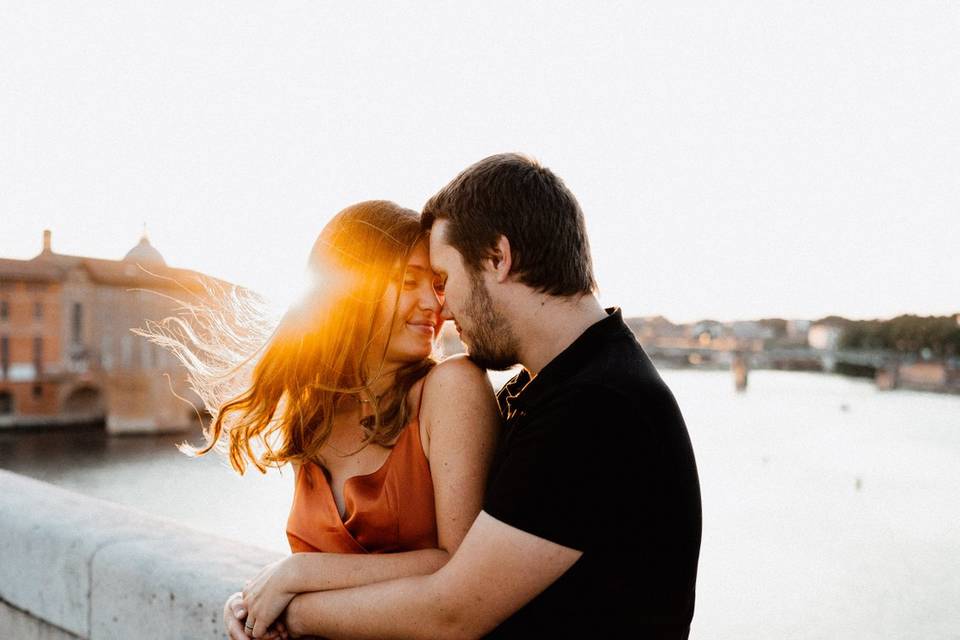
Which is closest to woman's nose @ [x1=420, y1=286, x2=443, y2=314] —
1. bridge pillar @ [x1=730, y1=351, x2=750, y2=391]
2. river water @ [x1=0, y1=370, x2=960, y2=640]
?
river water @ [x1=0, y1=370, x2=960, y2=640]

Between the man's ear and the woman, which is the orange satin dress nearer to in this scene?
the woman

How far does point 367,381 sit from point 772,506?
24.4m

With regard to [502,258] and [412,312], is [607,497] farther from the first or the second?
[412,312]

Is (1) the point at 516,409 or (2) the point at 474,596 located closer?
(2) the point at 474,596

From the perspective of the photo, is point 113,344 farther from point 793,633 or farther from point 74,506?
point 74,506

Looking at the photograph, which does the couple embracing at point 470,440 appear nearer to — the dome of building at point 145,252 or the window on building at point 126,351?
the window on building at point 126,351

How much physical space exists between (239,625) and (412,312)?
537 mm

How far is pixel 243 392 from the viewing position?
4.88 feet

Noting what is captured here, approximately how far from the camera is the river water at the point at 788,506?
15180mm

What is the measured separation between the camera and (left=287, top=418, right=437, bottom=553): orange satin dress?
46.7 inches

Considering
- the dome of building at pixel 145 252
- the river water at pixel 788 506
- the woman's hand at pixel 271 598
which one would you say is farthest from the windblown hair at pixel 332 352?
the dome of building at pixel 145 252

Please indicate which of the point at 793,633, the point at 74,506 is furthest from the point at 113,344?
the point at 74,506

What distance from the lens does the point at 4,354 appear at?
3222 centimetres

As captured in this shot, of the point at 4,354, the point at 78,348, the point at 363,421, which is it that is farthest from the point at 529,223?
the point at 4,354
